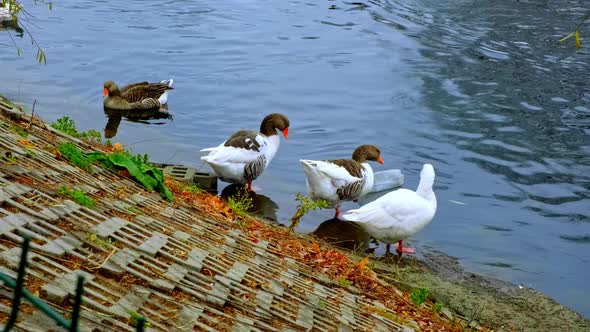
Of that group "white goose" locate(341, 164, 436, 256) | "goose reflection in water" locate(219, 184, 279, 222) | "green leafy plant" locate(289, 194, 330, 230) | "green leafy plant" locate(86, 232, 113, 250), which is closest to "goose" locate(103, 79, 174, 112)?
"goose reflection in water" locate(219, 184, 279, 222)

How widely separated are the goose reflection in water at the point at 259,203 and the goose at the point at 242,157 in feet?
0.67

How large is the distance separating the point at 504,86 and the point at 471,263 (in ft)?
33.0

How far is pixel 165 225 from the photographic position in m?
6.93

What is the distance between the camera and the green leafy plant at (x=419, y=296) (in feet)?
27.0

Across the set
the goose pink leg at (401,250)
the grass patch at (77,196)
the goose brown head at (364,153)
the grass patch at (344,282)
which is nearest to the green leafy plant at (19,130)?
the grass patch at (77,196)

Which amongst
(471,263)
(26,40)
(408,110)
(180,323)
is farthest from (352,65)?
(180,323)

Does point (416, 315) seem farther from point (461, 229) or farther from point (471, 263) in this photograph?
point (461, 229)

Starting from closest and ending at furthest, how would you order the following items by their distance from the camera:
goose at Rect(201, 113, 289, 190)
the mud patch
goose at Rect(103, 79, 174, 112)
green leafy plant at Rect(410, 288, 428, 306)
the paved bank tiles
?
the paved bank tiles < green leafy plant at Rect(410, 288, 428, 306) < the mud patch < goose at Rect(201, 113, 289, 190) < goose at Rect(103, 79, 174, 112)

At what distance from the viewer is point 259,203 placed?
12.3m

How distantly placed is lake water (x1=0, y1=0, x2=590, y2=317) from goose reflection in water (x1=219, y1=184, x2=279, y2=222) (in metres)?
0.19

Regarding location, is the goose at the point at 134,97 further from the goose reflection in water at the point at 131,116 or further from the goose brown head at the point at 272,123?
the goose brown head at the point at 272,123

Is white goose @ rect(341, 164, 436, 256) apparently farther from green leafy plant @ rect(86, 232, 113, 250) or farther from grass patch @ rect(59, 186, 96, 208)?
green leafy plant @ rect(86, 232, 113, 250)

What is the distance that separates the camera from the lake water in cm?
1228

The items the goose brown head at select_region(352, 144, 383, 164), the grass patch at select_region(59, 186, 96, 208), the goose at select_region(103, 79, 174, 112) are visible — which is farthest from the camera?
the goose at select_region(103, 79, 174, 112)
